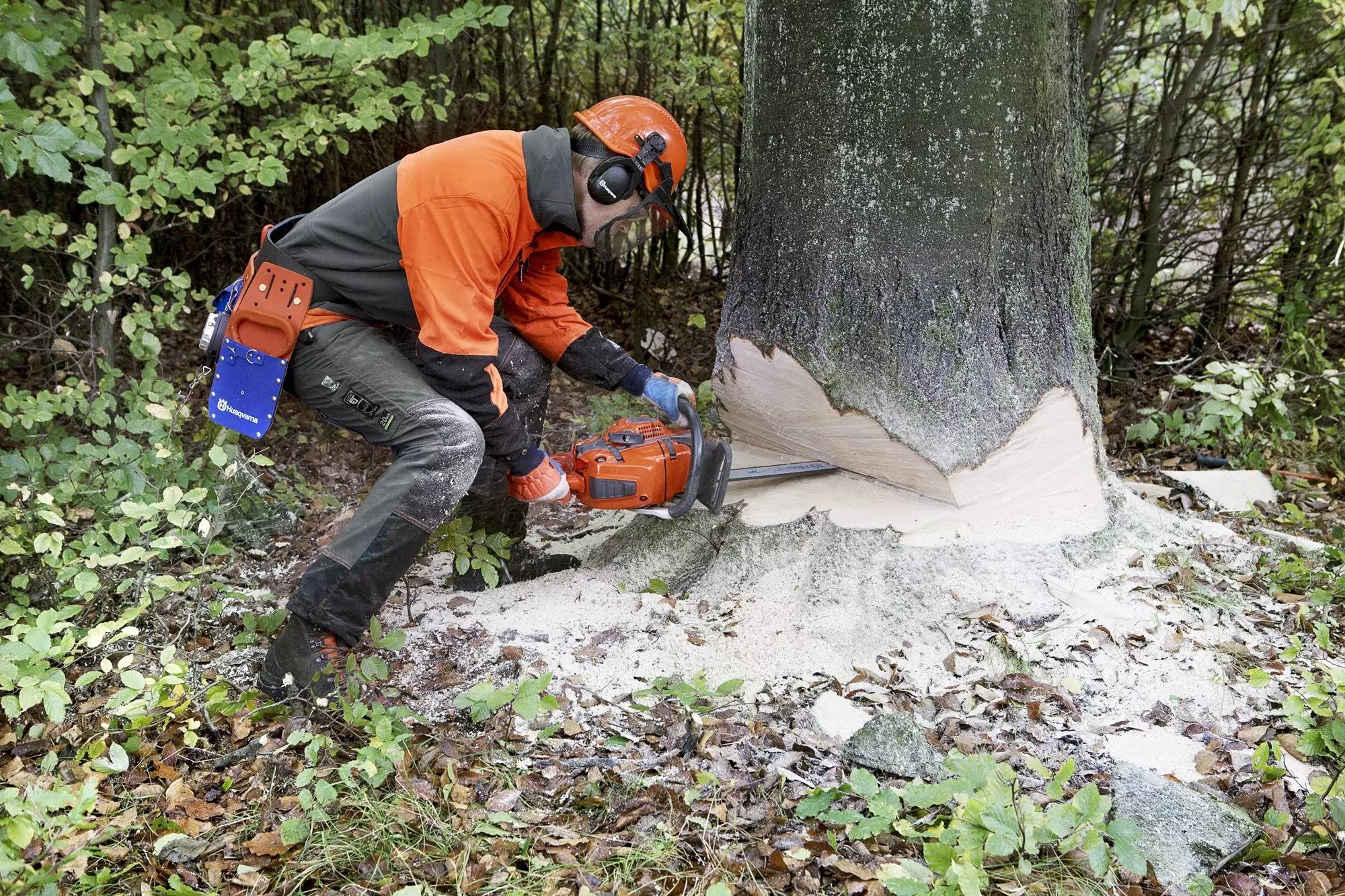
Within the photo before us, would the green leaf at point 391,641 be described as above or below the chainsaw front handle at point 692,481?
below

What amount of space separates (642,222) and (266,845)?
6.25ft

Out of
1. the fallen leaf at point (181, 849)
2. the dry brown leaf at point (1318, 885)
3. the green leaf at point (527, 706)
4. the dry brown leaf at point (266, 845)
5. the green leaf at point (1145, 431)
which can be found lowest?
the green leaf at point (1145, 431)

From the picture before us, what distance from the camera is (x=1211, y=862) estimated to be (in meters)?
1.95

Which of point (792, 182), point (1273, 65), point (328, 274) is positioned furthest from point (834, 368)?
point (1273, 65)

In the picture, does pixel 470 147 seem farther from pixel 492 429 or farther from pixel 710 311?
pixel 710 311

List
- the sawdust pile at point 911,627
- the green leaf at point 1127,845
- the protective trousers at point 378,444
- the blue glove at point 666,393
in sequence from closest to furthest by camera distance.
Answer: the green leaf at point 1127,845
the sawdust pile at point 911,627
the protective trousers at point 378,444
the blue glove at point 666,393

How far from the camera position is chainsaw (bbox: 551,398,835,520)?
2.96m

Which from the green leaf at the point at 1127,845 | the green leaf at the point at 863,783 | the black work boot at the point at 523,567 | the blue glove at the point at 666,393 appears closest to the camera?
the green leaf at the point at 1127,845

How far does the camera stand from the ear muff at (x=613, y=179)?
Result: 105 inches

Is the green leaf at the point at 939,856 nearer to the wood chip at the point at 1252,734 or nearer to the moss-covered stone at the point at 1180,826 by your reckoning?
the moss-covered stone at the point at 1180,826

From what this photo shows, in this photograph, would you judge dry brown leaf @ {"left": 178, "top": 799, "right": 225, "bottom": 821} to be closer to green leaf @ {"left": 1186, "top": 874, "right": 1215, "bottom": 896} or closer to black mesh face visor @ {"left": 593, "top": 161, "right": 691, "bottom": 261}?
black mesh face visor @ {"left": 593, "top": 161, "right": 691, "bottom": 261}

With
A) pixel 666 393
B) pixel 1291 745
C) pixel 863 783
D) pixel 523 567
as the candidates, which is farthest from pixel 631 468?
pixel 1291 745

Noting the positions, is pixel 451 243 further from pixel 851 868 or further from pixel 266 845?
pixel 851 868

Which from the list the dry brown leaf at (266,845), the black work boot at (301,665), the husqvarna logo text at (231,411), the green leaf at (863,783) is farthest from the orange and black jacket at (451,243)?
the green leaf at (863,783)
